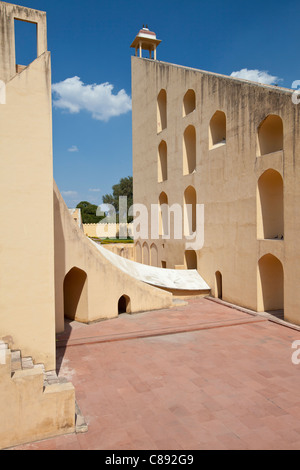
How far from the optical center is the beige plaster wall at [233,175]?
10359 millimetres

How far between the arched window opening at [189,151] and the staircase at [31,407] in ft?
42.6

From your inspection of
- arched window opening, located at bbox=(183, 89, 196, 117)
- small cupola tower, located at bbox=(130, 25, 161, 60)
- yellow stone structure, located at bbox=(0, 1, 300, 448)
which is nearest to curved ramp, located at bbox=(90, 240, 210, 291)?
yellow stone structure, located at bbox=(0, 1, 300, 448)

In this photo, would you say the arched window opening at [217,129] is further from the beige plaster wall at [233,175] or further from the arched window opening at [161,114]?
the arched window opening at [161,114]

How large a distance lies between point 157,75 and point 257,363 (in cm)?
1601

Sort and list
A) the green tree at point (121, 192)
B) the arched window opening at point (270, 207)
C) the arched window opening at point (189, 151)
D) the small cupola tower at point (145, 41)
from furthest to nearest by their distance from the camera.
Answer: the green tree at point (121, 192), the small cupola tower at point (145, 41), the arched window opening at point (189, 151), the arched window opening at point (270, 207)

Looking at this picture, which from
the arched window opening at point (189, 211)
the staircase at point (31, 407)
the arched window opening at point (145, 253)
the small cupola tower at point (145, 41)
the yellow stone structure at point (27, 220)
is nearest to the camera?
the staircase at point (31, 407)

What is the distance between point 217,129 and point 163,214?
20.3 feet

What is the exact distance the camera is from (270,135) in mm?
11898

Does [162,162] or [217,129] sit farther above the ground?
[217,129]

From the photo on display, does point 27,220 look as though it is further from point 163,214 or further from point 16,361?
point 163,214

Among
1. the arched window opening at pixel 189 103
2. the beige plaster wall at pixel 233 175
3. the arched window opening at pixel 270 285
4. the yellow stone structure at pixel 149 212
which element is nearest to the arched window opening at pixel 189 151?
the yellow stone structure at pixel 149 212

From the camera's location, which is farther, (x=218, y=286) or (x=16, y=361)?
(x=218, y=286)

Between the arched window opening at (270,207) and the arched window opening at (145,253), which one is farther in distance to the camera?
the arched window opening at (145,253)

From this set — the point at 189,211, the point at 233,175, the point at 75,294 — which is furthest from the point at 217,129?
the point at 75,294
